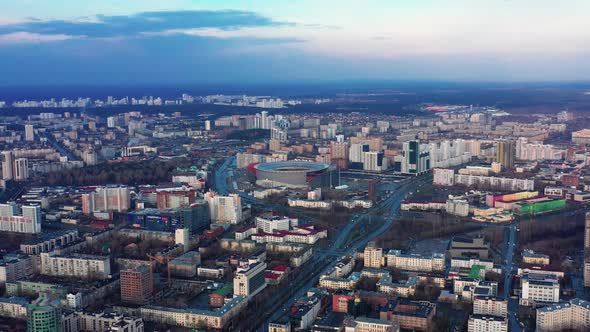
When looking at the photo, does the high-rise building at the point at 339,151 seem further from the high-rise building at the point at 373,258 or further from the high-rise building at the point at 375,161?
the high-rise building at the point at 373,258

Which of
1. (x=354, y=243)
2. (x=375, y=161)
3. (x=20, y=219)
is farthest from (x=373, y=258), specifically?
(x=375, y=161)

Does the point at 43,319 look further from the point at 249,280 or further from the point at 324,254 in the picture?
the point at 324,254

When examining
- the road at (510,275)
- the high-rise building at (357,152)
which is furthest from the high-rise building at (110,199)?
the high-rise building at (357,152)

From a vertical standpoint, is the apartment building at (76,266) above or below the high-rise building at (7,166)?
below

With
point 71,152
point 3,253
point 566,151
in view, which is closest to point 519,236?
point 3,253

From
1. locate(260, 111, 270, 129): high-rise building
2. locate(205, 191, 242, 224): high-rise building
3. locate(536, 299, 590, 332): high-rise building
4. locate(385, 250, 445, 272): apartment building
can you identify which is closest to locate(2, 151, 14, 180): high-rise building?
locate(205, 191, 242, 224): high-rise building

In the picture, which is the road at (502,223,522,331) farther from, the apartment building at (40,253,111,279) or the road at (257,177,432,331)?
the apartment building at (40,253,111,279)

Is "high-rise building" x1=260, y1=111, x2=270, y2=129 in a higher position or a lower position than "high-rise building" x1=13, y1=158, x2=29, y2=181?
higher
